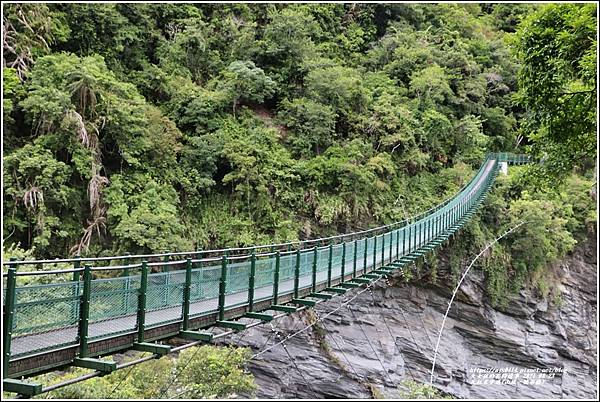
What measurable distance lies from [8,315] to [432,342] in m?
14.1

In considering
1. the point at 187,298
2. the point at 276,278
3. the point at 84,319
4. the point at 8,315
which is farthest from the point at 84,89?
the point at 8,315

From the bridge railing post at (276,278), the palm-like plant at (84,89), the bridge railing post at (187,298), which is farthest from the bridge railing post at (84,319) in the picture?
the palm-like plant at (84,89)

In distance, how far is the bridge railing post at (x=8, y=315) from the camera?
3211mm

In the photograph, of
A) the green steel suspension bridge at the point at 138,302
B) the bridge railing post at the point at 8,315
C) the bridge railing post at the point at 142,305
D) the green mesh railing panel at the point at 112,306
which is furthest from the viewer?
the bridge railing post at the point at 142,305

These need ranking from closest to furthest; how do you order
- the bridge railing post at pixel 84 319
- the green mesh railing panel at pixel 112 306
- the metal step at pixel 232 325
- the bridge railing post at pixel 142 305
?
1. the bridge railing post at pixel 84 319
2. the green mesh railing panel at pixel 112 306
3. the bridge railing post at pixel 142 305
4. the metal step at pixel 232 325

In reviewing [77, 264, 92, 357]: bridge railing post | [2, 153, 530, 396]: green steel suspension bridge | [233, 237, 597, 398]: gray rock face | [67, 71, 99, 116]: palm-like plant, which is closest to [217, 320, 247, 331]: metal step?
[2, 153, 530, 396]: green steel suspension bridge

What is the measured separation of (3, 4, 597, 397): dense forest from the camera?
8.68 m

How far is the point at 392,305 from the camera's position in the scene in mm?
15492

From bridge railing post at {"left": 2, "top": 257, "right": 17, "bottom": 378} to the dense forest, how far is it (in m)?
4.69

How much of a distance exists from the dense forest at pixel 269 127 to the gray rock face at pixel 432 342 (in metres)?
1.06

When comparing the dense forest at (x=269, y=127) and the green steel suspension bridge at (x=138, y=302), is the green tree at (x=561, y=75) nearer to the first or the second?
the dense forest at (x=269, y=127)

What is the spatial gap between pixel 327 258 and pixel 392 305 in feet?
26.9

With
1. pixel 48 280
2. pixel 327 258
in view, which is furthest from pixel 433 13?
pixel 48 280

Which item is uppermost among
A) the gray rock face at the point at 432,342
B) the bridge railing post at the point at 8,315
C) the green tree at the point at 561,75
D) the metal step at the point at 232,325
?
the green tree at the point at 561,75
